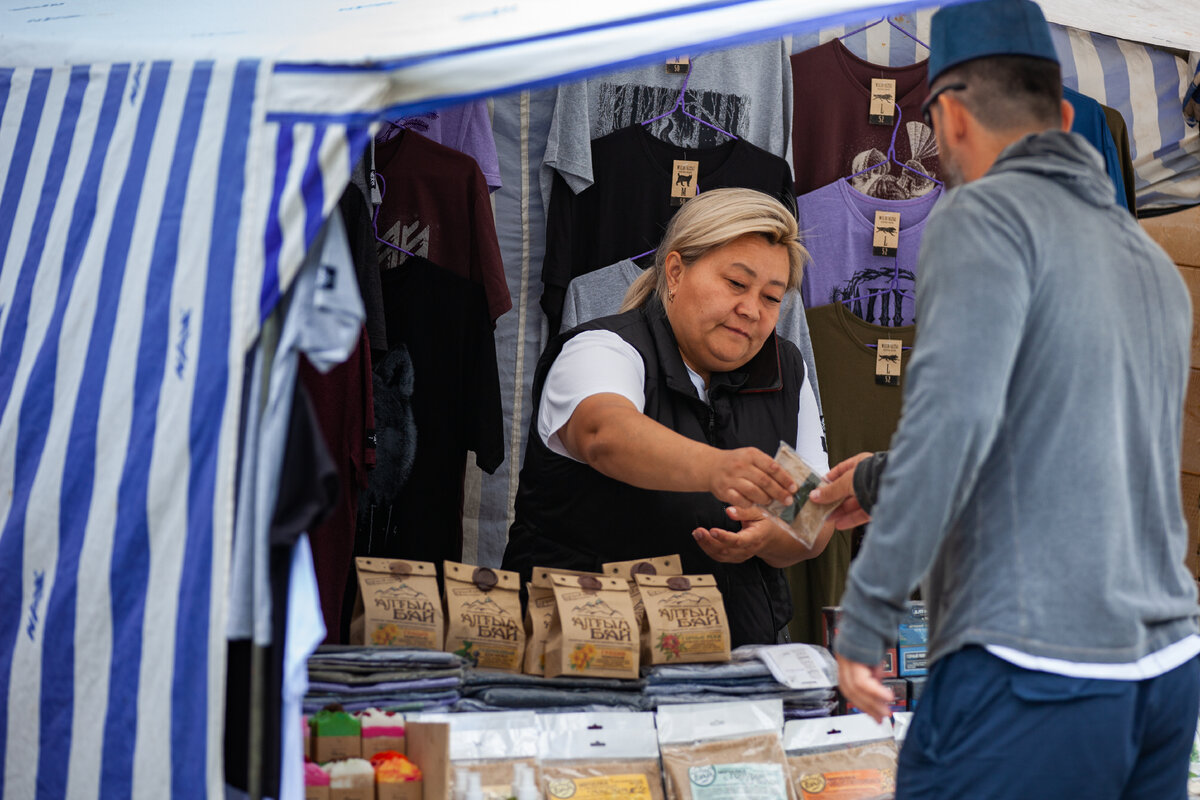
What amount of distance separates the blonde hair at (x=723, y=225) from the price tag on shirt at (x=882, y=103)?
47.7 inches

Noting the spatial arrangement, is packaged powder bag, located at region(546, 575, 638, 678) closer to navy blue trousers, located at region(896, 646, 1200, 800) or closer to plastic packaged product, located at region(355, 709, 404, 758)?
plastic packaged product, located at region(355, 709, 404, 758)

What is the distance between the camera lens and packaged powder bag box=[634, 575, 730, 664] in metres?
2.63

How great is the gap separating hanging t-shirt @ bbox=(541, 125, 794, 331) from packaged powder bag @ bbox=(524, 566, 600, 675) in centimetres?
160

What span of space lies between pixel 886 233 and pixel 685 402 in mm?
1497

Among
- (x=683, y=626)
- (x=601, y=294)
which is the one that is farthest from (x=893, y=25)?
(x=683, y=626)

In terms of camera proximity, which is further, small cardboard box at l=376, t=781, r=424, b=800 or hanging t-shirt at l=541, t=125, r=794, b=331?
hanging t-shirt at l=541, t=125, r=794, b=331

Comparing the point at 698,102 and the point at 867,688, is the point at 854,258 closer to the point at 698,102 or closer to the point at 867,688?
the point at 698,102

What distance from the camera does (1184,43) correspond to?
118 inches

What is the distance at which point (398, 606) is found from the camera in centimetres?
258

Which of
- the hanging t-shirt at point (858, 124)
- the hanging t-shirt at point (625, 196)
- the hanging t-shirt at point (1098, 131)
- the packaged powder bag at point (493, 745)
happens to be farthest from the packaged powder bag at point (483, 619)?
the hanging t-shirt at point (1098, 131)

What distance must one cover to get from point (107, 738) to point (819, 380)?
2.84m

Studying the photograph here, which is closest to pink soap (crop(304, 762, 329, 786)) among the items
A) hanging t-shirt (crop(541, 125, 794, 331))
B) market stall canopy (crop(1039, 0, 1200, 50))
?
hanging t-shirt (crop(541, 125, 794, 331))

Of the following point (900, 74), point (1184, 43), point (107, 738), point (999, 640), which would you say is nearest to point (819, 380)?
point (900, 74)

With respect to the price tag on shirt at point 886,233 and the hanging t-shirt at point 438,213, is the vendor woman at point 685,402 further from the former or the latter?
the price tag on shirt at point 886,233
